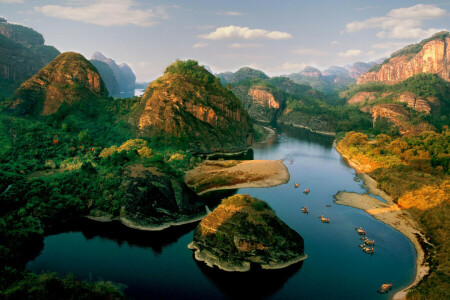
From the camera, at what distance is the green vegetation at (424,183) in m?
45.2

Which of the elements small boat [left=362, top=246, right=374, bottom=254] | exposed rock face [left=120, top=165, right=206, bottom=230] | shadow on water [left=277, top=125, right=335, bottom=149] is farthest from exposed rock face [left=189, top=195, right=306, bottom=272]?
shadow on water [left=277, top=125, right=335, bottom=149]

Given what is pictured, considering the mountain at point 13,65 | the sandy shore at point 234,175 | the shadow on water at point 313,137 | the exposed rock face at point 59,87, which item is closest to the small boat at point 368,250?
the sandy shore at point 234,175

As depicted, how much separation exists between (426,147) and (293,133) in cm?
9568

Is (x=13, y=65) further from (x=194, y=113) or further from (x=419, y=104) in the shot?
(x=419, y=104)

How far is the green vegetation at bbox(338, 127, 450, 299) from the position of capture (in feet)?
148

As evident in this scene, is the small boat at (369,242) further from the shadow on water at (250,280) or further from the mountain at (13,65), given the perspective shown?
the mountain at (13,65)

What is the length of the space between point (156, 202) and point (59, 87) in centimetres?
9161

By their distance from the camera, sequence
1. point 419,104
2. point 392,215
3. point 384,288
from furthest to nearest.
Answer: point 419,104 < point 392,215 < point 384,288

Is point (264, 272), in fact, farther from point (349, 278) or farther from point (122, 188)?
point (122, 188)

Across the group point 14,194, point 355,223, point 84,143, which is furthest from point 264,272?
point 84,143

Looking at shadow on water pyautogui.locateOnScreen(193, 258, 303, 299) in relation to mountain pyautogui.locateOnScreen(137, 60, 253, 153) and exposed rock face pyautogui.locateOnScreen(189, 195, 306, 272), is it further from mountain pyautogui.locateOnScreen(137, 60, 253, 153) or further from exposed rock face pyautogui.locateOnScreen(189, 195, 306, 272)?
mountain pyautogui.locateOnScreen(137, 60, 253, 153)

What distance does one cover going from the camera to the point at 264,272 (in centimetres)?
4669

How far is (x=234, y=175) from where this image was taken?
89.4 metres

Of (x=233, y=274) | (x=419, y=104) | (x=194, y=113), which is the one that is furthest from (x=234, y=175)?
(x=419, y=104)
